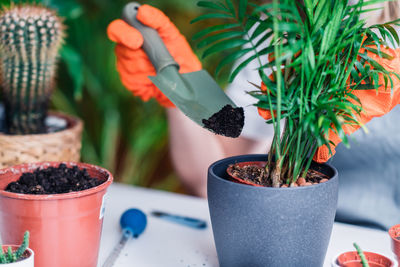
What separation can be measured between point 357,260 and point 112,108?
1.49m

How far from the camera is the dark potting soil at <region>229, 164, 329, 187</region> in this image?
569 mm

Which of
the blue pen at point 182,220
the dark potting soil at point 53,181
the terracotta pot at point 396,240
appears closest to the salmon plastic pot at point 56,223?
the dark potting soil at point 53,181

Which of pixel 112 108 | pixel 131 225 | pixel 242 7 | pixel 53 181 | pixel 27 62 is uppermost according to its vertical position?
pixel 242 7

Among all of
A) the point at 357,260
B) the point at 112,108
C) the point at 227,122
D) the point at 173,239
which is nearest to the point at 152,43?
the point at 227,122

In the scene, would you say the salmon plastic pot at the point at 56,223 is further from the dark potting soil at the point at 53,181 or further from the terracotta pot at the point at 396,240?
the terracotta pot at the point at 396,240

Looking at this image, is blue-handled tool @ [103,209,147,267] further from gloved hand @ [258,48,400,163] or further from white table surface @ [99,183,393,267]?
gloved hand @ [258,48,400,163]

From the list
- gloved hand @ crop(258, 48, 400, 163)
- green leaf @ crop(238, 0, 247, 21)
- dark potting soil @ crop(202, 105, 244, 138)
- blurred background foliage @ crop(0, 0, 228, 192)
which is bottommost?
blurred background foliage @ crop(0, 0, 228, 192)

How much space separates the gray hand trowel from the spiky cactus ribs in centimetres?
19

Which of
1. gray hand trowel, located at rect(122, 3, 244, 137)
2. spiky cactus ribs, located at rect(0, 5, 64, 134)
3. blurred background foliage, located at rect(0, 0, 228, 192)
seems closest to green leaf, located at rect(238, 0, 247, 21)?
gray hand trowel, located at rect(122, 3, 244, 137)

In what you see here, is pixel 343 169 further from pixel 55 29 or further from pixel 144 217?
pixel 55 29

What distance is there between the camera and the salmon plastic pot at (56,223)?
54cm

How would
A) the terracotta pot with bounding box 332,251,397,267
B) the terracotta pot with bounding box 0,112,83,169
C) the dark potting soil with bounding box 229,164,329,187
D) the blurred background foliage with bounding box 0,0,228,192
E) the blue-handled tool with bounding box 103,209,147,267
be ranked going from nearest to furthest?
the terracotta pot with bounding box 332,251,397,267, the dark potting soil with bounding box 229,164,329,187, the blue-handled tool with bounding box 103,209,147,267, the terracotta pot with bounding box 0,112,83,169, the blurred background foliage with bounding box 0,0,228,192

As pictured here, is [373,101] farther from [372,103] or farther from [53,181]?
[53,181]

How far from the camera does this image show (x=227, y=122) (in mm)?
631
